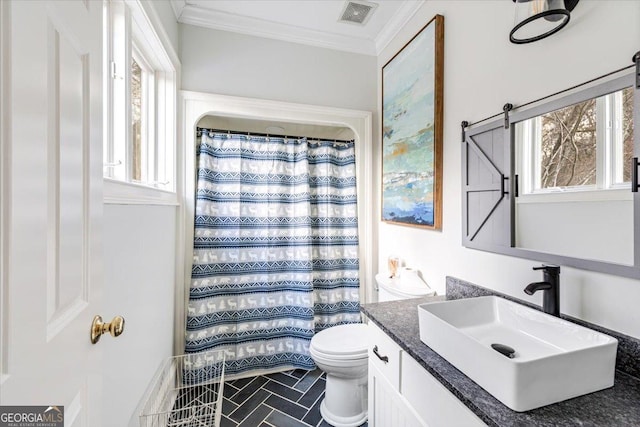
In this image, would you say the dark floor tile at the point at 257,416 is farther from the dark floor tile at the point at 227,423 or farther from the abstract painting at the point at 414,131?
the abstract painting at the point at 414,131

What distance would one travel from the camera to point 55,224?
0.56 metres

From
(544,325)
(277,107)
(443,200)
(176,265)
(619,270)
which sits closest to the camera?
(619,270)

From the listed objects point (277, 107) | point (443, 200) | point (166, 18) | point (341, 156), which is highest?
point (166, 18)

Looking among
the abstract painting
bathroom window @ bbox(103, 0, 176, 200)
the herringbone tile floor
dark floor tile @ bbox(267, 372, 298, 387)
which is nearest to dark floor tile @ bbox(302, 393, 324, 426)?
the herringbone tile floor

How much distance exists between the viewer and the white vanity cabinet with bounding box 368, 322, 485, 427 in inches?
32.4

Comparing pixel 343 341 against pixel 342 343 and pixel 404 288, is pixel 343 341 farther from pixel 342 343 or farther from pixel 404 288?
pixel 404 288

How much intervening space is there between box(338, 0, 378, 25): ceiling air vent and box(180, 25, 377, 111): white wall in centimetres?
30

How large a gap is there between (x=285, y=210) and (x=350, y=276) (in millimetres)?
799

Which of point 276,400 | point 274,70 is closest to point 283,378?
point 276,400

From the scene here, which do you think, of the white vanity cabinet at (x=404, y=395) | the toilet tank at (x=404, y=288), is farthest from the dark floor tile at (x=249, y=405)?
the toilet tank at (x=404, y=288)

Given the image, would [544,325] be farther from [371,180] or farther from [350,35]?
[350,35]

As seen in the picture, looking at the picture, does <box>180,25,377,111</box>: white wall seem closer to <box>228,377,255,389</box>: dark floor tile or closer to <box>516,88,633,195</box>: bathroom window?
<box>516,88,633,195</box>: bathroom window

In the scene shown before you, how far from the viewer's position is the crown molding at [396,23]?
189cm

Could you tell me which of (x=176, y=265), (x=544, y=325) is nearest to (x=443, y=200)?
(x=544, y=325)
